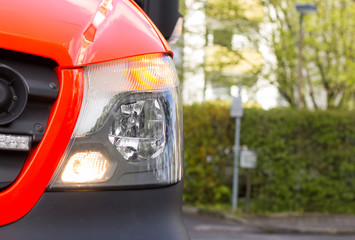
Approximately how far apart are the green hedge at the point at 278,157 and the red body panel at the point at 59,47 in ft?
35.5

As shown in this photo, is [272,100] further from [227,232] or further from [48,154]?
[48,154]

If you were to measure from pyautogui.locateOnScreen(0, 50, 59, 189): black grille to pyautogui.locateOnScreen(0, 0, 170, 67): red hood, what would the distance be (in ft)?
0.12

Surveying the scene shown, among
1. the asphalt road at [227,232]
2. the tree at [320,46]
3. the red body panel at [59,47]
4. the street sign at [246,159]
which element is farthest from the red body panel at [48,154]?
the tree at [320,46]

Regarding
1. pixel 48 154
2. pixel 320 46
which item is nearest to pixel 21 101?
pixel 48 154

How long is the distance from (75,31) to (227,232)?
9.06 m

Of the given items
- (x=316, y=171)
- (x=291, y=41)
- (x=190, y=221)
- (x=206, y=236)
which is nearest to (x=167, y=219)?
(x=206, y=236)

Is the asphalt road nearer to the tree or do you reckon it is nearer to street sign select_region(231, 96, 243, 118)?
street sign select_region(231, 96, 243, 118)

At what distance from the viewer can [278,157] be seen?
1223 cm

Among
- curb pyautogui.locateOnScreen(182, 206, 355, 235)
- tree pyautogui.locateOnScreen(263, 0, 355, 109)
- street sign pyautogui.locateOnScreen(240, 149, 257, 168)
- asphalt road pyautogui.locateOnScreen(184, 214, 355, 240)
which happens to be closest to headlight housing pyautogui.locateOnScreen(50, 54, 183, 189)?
asphalt road pyautogui.locateOnScreen(184, 214, 355, 240)

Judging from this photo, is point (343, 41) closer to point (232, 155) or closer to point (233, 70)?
point (233, 70)

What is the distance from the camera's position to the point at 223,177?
1256 centimetres

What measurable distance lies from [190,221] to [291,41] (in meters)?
7.79

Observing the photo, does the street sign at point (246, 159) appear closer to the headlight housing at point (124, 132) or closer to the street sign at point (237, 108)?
the street sign at point (237, 108)

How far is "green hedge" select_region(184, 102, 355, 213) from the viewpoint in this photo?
40.1 feet
